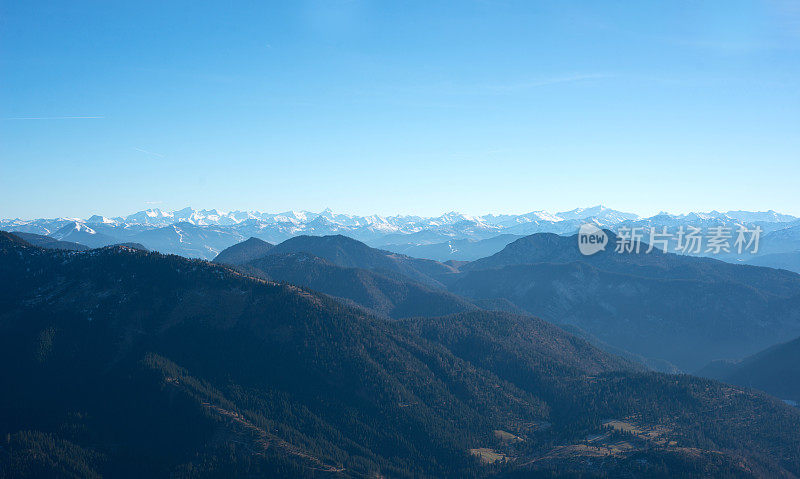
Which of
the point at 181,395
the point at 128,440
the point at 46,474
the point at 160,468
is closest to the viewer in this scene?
the point at 46,474

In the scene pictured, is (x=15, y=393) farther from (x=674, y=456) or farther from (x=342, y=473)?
(x=674, y=456)

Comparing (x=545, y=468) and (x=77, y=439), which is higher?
(x=77, y=439)

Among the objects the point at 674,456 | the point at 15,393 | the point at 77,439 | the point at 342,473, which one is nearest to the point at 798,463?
the point at 674,456

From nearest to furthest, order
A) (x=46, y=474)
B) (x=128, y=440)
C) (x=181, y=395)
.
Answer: (x=46, y=474)
(x=128, y=440)
(x=181, y=395)

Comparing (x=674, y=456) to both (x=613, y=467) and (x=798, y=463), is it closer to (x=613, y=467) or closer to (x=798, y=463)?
(x=613, y=467)

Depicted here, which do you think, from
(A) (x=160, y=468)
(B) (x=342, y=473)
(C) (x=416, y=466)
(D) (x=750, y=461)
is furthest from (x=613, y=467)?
(A) (x=160, y=468)

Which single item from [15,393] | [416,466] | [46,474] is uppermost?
[15,393]

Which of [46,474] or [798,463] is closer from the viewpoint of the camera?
[46,474]

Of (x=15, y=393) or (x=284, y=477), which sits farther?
(x=15, y=393)

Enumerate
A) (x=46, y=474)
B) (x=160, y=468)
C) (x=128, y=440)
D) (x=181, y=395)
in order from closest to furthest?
(x=46, y=474) → (x=160, y=468) → (x=128, y=440) → (x=181, y=395)
